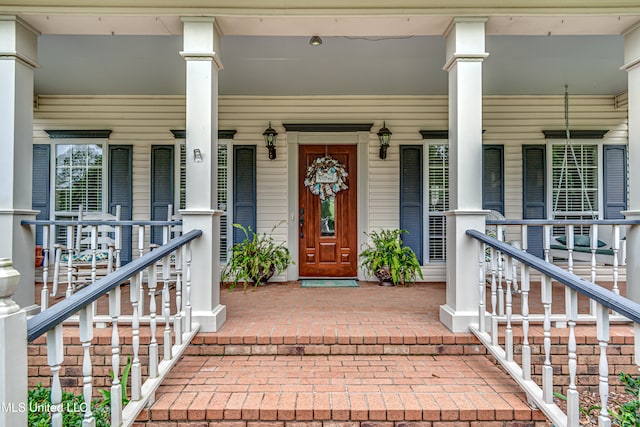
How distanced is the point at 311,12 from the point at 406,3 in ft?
2.37

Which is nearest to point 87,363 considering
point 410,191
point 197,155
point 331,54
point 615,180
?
point 197,155

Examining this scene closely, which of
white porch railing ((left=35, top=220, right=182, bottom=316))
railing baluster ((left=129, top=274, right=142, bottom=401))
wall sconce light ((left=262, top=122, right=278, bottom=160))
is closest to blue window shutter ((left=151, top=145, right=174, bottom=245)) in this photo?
white porch railing ((left=35, top=220, right=182, bottom=316))

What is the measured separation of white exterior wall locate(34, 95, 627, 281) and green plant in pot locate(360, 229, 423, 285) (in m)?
0.34

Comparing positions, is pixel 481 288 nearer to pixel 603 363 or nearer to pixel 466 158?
pixel 466 158

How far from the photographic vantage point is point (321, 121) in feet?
17.8

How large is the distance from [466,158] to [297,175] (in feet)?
9.42

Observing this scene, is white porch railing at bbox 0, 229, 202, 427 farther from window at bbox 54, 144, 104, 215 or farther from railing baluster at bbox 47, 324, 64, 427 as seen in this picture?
window at bbox 54, 144, 104, 215

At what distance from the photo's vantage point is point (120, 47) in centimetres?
393

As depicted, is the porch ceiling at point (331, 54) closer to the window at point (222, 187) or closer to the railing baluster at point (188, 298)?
the window at point (222, 187)

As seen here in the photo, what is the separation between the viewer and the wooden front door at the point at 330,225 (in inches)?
216

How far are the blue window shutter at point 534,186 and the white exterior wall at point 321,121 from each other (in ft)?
0.32

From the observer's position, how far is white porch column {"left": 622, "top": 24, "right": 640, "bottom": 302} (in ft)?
9.65

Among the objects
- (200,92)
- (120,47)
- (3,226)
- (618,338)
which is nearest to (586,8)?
(618,338)

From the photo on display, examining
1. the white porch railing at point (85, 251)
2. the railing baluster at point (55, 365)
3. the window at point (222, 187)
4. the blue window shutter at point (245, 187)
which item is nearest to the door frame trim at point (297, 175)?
the blue window shutter at point (245, 187)
